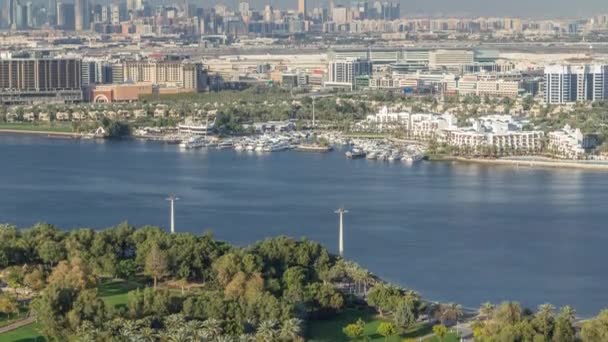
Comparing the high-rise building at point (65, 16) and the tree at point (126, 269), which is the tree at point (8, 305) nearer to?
the tree at point (126, 269)

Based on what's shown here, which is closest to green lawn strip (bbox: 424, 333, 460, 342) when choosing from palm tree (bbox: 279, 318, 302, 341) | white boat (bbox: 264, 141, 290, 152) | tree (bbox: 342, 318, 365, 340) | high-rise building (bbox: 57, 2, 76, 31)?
tree (bbox: 342, 318, 365, 340)

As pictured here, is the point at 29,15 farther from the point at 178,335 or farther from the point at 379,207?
the point at 178,335

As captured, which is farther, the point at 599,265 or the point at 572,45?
the point at 572,45

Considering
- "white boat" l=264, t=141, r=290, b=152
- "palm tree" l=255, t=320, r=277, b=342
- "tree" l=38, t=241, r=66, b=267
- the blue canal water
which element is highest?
"tree" l=38, t=241, r=66, b=267

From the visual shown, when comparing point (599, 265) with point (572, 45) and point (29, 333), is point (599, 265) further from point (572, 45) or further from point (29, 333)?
point (572, 45)

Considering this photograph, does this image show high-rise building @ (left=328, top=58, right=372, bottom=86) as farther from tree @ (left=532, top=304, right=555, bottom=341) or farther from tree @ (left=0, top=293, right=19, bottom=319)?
tree @ (left=532, top=304, right=555, bottom=341)

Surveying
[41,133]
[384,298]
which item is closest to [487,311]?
[384,298]

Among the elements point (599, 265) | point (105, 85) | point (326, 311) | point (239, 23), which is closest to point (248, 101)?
point (105, 85)
